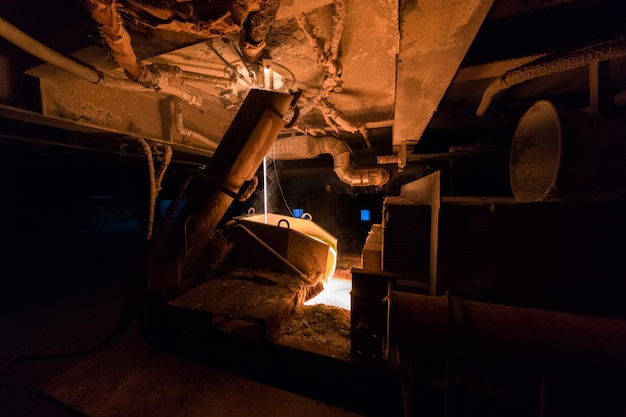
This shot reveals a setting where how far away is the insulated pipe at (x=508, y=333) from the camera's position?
1.08 meters

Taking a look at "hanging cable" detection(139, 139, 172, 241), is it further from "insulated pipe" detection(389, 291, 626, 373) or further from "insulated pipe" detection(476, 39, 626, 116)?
"insulated pipe" detection(476, 39, 626, 116)

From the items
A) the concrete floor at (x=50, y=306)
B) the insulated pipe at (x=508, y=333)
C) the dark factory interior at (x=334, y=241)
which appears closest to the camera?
the insulated pipe at (x=508, y=333)

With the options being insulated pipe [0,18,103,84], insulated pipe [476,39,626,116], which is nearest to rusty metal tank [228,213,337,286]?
insulated pipe [0,18,103,84]

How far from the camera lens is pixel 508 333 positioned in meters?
1.18

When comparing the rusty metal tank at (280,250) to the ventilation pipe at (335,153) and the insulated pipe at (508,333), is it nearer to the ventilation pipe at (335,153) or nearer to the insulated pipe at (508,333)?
the insulated pipe at (508,333)

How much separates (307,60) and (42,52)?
2339 millimetres

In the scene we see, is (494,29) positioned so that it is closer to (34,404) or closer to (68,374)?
(68,374)

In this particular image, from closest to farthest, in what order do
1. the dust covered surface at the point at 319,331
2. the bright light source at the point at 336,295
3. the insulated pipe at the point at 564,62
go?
the insulated pipe at the point at 564,62, the dust covered surface at the point at 319,331, the bright light source at the point at 336,295

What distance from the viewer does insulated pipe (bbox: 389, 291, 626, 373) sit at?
108 centimetres

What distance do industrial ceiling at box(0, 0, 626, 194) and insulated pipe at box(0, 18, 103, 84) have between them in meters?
0.02

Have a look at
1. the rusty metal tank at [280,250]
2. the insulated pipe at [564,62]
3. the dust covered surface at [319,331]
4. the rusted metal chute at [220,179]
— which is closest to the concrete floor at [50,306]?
the rusted metal chute at [220,179]

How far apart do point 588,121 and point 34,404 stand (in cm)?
535

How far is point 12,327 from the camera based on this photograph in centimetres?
363

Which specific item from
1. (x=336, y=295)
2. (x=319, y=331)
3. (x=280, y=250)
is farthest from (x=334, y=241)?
(x=319, y=331)
